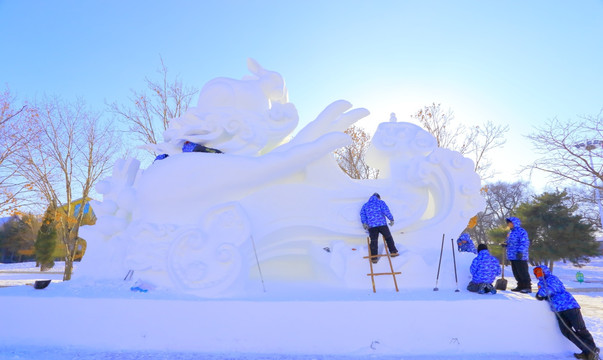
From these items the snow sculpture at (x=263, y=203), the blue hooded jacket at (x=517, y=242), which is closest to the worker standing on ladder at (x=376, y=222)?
the snow sculpture at (x=263, y=203)

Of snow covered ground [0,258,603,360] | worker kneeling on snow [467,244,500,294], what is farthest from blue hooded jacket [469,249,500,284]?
snow covered ground [0,258,603,360]

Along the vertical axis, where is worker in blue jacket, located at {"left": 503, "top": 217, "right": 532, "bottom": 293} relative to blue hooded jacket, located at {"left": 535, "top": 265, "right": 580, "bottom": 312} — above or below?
above

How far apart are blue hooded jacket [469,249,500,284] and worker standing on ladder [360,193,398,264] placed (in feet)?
3.70

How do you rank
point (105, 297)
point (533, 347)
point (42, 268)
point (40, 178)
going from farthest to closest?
point (42, 268)
point (40, 178)
point (105, 297)
point (533, 347)

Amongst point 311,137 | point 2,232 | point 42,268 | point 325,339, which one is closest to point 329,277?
point 325,339

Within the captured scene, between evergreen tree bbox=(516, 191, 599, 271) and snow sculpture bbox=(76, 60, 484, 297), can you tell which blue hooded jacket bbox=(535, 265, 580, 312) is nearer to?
snow sculpture bbox=(76, 60, 484, 297)

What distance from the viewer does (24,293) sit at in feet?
15.5

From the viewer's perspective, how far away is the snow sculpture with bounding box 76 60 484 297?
17.0 ft

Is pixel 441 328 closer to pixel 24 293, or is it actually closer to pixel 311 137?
pixel 311 137

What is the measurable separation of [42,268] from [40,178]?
43.6 feet

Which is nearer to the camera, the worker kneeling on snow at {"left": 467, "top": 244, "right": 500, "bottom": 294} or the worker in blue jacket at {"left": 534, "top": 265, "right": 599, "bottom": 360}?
the worker in blue jacket at {"left": 534, "top": 265, "right": 599, "bottom": 360}

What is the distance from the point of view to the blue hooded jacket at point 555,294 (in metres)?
4.09

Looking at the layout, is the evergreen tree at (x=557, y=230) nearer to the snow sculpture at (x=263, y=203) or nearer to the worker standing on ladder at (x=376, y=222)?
the snow sculpture at (x=263, y=203)

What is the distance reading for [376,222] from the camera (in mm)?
5488
